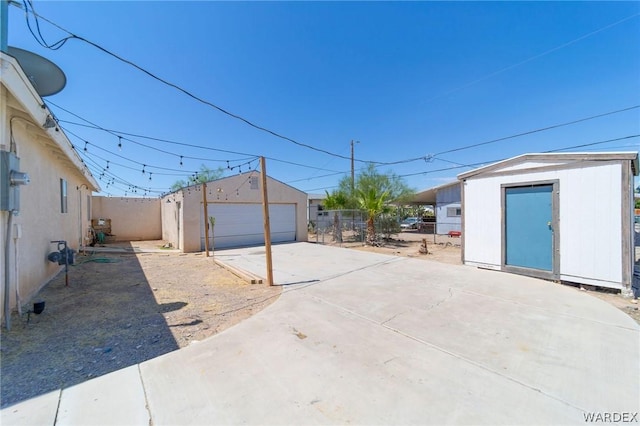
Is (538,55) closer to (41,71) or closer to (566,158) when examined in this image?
(566,158)

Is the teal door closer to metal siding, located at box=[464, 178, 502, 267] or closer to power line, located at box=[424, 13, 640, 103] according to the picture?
metal siding, located at box=[464, 178, 502, 267]

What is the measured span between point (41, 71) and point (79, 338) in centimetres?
453

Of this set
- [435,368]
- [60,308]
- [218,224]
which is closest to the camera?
[435,368]

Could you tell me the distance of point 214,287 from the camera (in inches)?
→ 229

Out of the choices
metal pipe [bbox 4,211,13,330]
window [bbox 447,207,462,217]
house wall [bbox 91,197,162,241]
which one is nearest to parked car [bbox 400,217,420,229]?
window [bbox 447,207,462,217]

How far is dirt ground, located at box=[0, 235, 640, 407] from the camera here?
255cm

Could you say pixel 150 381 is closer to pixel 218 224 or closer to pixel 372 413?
pixel 372 413

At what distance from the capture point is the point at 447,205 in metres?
19.0

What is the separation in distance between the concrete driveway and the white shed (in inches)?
63.5

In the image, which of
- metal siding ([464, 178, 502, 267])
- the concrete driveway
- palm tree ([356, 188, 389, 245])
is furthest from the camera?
palm tree ([356, 188, 389, 245])

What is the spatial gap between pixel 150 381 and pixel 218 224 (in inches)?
435

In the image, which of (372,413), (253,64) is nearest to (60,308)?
(372,413)

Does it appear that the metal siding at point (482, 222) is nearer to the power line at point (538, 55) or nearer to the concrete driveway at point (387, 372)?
the concrete driveway at point (387, 372)

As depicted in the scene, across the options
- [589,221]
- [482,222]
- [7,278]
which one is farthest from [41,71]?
[589,221]
